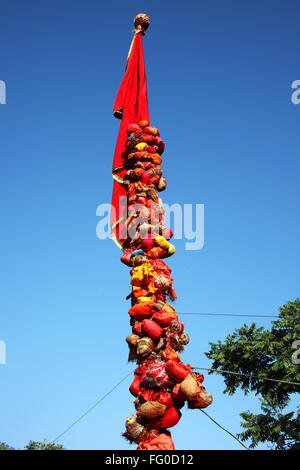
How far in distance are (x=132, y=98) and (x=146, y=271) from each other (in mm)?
3283

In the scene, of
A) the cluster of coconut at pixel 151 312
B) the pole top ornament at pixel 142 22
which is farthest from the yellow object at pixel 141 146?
the pole top ornament at pixel 142 22

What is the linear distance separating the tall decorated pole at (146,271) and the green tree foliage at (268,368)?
6.83m

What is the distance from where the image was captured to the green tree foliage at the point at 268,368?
1219 cm

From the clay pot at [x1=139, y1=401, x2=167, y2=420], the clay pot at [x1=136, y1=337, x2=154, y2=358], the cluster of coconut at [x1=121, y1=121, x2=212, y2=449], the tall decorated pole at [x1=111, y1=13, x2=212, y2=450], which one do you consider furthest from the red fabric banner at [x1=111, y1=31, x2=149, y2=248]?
the clay pot at [x1=139, y1=401, x2=167, y2=420]

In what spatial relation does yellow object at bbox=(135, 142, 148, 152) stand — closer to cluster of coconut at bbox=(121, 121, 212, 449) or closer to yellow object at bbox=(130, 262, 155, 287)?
cluster of coconut at bbox=(121, 121, 212, 449)

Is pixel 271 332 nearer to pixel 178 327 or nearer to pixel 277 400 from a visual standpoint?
pixel 277 400

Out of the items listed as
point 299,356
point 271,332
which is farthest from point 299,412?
point 271,332

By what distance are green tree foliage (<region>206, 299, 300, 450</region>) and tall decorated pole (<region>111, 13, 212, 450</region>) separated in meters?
6.83

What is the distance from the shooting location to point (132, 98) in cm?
796

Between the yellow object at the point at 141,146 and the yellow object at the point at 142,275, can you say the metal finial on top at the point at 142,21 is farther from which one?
the yellow object at the point at 142,275

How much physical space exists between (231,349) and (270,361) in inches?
42.6

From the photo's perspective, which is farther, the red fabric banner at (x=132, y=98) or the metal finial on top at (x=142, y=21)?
the metal finial on top at (x=142, y=21)

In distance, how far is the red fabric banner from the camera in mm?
7430
